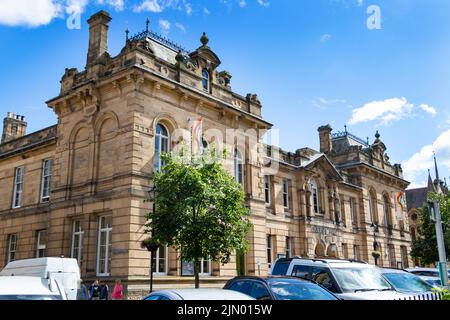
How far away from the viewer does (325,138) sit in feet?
145

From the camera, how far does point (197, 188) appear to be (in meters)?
17.7

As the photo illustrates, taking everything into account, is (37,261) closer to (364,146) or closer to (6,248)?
(6,248)

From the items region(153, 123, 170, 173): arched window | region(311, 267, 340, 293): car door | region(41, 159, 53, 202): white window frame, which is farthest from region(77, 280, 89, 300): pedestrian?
region(311, 267, 340, 293): car door

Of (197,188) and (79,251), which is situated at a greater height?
(197,188)

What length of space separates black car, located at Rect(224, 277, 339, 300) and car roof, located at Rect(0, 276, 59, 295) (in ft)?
13.8

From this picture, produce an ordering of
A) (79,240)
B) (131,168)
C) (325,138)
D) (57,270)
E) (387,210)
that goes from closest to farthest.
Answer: (57,270) < (131,168) < (79,240) < (325,138) < (387,210)

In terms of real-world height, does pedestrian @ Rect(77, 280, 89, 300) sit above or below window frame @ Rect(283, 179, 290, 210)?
below

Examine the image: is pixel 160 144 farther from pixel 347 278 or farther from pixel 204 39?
pixel 347 278

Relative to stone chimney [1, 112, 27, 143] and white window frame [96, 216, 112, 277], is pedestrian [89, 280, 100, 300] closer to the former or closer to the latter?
white window frame [96, 216, 112, 277]

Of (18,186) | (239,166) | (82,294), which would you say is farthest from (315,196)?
(82,294)

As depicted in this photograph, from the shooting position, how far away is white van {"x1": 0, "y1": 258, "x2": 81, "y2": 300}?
52.9 ft

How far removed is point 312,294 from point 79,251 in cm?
1579

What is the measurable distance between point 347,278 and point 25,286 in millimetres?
8649

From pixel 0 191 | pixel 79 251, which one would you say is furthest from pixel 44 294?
pixel 0 191
